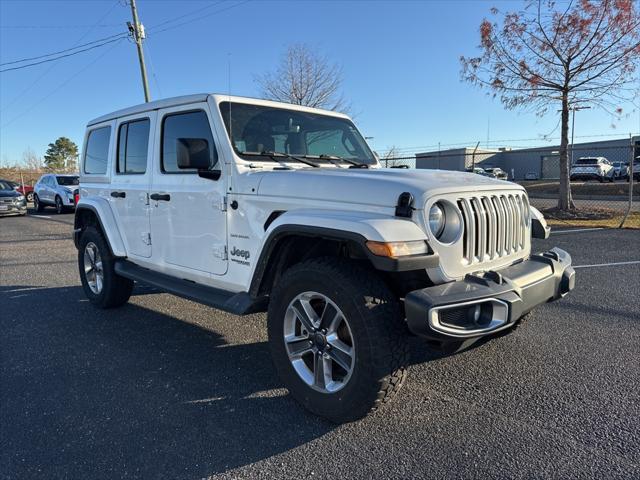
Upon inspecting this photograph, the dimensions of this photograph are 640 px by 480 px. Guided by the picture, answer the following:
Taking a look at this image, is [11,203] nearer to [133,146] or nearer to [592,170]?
[133,146]

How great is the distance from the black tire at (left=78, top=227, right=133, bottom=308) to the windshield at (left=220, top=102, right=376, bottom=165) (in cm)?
230

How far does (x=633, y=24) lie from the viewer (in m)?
11.2

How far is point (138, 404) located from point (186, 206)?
154 centimetres

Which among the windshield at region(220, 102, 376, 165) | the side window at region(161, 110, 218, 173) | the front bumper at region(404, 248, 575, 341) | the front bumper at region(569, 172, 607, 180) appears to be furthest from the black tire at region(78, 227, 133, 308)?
the front bumper at region(569, 172, 607, 180)

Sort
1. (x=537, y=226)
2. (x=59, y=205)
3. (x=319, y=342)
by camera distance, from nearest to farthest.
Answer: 1. (x=319, y=342)
2. (x=537, y=226)
3. (x=59, y=205)

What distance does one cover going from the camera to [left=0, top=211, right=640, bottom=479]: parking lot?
2.41 metres

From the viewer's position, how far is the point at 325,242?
3.06 meters

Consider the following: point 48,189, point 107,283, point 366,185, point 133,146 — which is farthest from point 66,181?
point 366,185

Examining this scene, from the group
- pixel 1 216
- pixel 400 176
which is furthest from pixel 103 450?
pixel 1 216

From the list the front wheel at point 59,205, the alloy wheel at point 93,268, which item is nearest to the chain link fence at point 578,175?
the alloy wheel at point 93,268

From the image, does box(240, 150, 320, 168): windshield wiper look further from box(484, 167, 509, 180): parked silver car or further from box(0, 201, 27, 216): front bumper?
box(0, 201, 27, 216): front bumper

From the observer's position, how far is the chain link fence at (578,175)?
1173 cm

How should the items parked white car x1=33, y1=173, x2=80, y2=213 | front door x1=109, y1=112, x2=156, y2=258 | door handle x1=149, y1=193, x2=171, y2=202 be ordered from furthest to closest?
parked white car x1=33, y1=173, x2=80, y2=213 < front door x1=109, y1=112, x2=156, y2=258 < door handle x1=149, y1=193, x2=171, y2=202

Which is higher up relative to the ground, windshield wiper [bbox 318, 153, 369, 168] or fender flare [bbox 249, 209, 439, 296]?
windshield wiper [bbox 318, 153, 369, 168]
